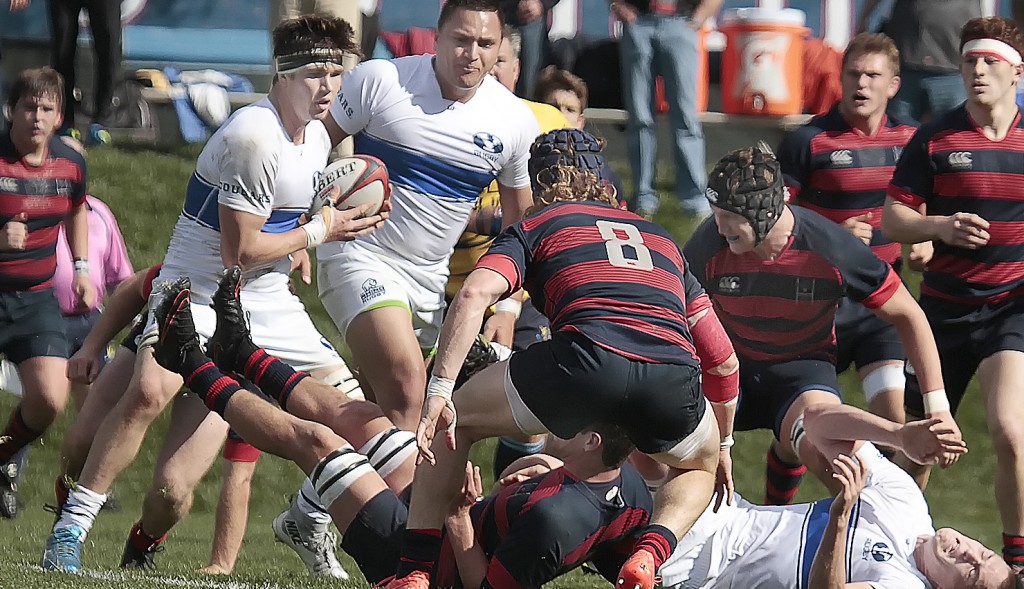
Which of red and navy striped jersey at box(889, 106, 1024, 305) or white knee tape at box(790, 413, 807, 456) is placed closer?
white knee tape at box(790, 413, 807, 456)

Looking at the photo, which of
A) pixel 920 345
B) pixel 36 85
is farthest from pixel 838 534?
pixel 36 85

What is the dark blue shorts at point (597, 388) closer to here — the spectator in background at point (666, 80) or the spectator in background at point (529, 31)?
the spectator in background at point (666, 80)

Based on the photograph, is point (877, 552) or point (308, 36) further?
point (308, 36)

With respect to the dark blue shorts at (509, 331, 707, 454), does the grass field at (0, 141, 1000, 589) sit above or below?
below

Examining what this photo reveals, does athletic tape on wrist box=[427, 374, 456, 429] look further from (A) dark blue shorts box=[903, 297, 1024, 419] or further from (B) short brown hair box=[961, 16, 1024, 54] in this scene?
(B) short brown hair box=[961, 16, 1024, 54]

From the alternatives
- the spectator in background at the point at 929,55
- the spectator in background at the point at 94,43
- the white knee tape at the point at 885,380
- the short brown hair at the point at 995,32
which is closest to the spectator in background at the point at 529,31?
the spectator in background at the point at 929,55

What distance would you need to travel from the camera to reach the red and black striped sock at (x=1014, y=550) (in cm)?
614

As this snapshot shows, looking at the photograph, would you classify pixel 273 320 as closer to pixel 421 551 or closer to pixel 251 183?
pixel 251 183

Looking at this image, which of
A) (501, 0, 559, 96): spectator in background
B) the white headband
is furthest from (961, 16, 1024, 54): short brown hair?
(501, 0, 559, 96): spectator in background

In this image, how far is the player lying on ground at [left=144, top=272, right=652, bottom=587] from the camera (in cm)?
470

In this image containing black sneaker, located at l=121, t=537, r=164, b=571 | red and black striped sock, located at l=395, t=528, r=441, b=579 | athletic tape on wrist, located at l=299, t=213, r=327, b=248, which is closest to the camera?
red and black striped sock, located at l=395, t=528, r=441, b=579

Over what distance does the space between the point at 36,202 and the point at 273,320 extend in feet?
7.23

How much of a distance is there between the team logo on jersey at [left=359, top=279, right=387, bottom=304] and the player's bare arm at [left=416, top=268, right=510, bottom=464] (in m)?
1.63

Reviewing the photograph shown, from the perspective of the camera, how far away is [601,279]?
4.70m
